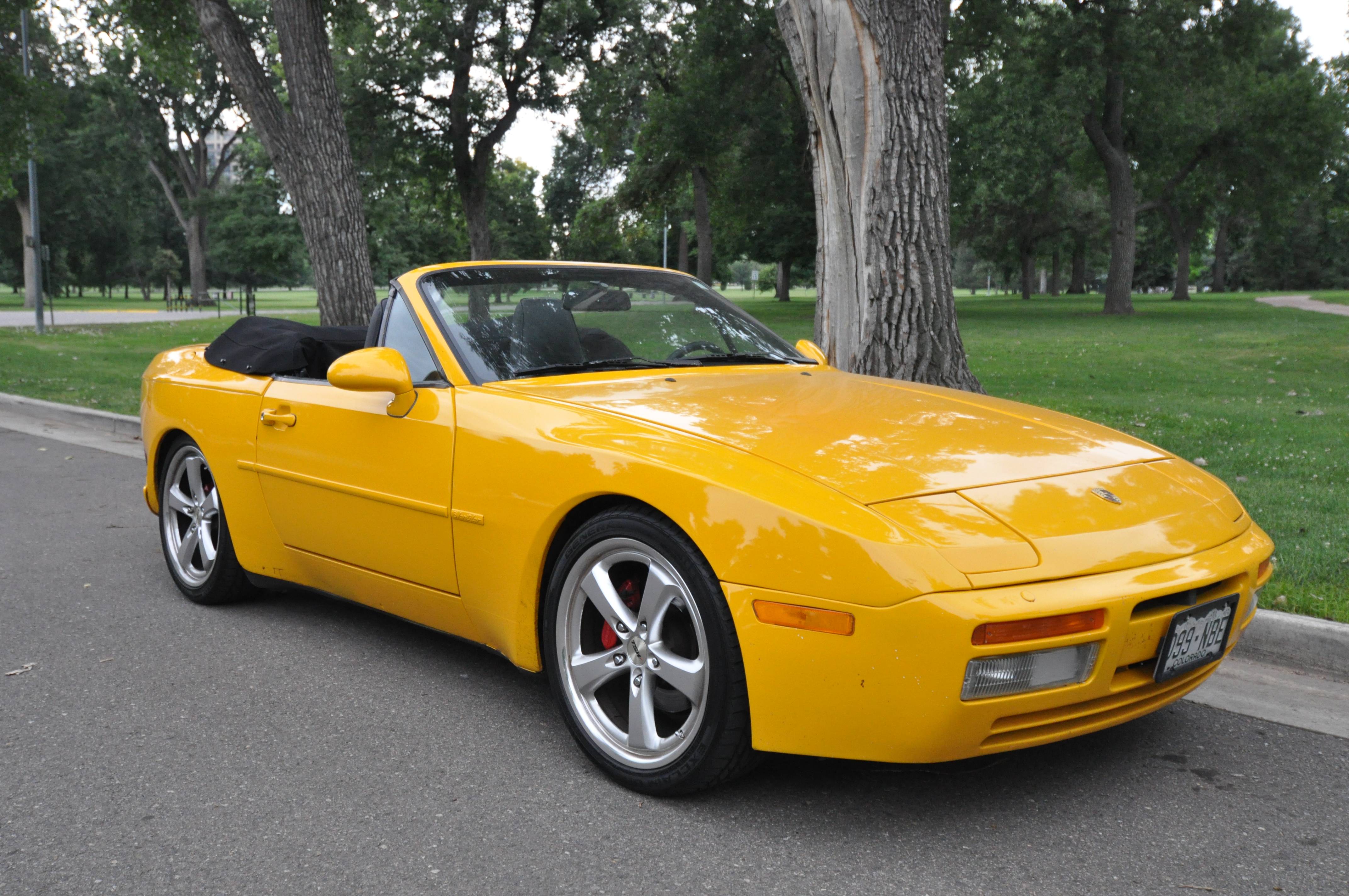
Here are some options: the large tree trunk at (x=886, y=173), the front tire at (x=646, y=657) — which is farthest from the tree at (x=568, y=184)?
the front tire at (x=646, y=657)

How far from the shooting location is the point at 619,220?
44.4 metres

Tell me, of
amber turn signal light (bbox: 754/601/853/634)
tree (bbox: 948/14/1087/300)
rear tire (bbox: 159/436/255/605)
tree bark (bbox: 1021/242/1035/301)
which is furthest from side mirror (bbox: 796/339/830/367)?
tree bark (bbox: 1021/242/1035/301)

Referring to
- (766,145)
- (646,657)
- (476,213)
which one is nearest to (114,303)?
(476,213)

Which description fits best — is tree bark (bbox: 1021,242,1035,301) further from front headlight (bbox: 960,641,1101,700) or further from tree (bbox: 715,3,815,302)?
front headlight (bbox: 960,641,1101,700)

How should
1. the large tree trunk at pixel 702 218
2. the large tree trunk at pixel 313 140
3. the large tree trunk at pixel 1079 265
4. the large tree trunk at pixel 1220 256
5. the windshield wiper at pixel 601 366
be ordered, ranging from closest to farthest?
the windshield wiper at pixel 601 366 → the large tree trunk at pixel 313 140 → the large tree trunk at pixel 702 218 → the large tree trunk at pixel 1220 256 → the large tree trunk at pixel 1079 265

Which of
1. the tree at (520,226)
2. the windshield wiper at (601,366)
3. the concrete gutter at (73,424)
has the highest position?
the tree at (520,226)

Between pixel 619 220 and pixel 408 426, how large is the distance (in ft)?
138

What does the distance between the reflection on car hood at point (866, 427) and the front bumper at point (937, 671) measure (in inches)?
12.7

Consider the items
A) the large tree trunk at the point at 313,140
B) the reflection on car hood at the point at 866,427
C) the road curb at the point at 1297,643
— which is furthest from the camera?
the large tree trunk at the point at 313,140

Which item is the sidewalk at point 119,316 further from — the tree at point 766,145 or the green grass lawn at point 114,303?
the tree at point 766,145

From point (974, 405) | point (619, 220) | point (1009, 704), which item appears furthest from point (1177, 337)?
point (619, 220)

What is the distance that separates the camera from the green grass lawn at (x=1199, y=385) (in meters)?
5.32

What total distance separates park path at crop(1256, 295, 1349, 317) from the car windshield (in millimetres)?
27576

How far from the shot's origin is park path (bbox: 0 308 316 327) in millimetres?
28391
